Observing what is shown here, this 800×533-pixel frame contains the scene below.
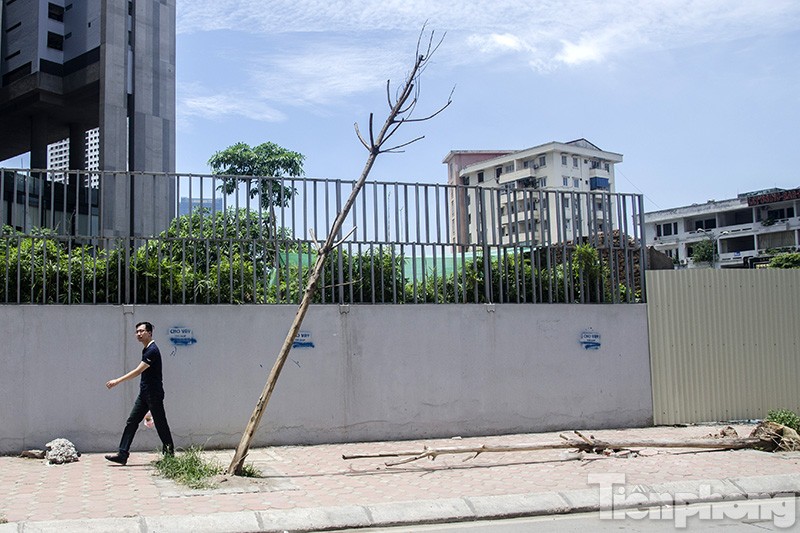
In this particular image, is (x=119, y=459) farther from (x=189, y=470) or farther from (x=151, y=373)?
(x=189, y=470)

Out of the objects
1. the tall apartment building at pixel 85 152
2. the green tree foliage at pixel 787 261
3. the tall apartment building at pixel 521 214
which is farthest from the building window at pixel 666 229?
the tall apartment building at pixel 521 214

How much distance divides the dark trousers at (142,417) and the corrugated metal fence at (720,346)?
729 cm

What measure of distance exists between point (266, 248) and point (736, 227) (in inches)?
2986

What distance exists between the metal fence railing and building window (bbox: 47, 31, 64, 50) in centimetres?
2779

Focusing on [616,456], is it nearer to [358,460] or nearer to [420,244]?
[358,460]

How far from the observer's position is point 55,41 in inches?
1341

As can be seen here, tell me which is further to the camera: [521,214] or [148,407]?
[521,214]

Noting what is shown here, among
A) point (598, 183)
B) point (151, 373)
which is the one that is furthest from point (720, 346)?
point (598, 183)

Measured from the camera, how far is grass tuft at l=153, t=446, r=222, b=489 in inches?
283

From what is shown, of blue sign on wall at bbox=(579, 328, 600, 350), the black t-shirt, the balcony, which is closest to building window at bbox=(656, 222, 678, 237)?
the balcony

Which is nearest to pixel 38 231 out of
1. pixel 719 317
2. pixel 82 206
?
pixel 82 206

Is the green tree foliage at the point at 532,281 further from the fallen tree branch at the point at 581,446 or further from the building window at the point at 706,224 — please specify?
the building window at the point at 706,224

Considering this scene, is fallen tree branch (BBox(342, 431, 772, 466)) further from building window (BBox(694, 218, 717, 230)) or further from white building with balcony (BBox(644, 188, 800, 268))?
building window (BBox(694, 218, 717, 230))

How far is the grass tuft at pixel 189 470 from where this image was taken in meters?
7.18
